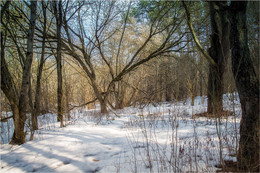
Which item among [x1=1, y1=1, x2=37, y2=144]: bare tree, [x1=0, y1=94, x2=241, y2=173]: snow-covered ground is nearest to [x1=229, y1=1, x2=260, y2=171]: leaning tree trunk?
[x1=0, y1=94, x2=241, y2=173]: snow-covered ground

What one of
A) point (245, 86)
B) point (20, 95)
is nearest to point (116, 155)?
point (245, 86)

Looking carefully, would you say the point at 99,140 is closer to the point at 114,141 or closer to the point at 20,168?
the point at 114,141

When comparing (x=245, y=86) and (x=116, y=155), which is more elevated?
(x=245, y=86)

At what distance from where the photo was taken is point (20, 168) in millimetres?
1911

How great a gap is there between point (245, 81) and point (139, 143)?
179 centimetres

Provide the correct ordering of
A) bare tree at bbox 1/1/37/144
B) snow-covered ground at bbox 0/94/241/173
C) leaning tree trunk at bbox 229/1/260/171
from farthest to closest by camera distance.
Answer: bare tree at bbox 1/1/37/144, snow-covered ground at bbox 0/94/241/173, leaning tree trunk at bbox 229/1/260/171

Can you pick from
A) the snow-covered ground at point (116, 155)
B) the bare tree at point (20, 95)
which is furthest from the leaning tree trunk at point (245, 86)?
the bare tree at point (20, 95)

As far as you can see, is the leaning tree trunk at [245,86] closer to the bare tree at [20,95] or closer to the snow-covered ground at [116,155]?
the snow-covered ground at [116,155]

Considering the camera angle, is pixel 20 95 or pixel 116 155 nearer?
pixel 116 155

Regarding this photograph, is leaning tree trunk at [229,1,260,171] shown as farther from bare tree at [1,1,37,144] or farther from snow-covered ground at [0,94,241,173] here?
bare tree at [1,1,37,144]

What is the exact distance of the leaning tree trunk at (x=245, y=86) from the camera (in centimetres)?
147

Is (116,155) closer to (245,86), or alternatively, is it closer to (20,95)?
(245,86)

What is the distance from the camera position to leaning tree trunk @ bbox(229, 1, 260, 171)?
147 cm

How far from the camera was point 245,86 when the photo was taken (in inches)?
58.9
